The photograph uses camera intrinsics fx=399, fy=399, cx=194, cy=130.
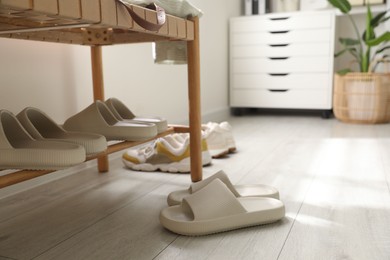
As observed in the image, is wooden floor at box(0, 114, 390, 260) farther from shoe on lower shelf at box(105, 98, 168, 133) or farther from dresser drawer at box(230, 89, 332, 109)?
dresser drawer at box(230, 89, 332, 109)

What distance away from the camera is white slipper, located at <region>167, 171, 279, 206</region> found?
948mm

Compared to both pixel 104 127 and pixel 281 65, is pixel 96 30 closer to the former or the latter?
pixel 104 127

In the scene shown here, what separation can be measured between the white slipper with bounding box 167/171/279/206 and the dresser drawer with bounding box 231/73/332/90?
1.84 metres

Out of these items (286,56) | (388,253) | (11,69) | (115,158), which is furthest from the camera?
(286,56)

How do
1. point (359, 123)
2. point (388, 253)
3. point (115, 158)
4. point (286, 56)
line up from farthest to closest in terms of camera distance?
point (286, 56)
point (359, 123)
point (115, 158)
point (388, 253)

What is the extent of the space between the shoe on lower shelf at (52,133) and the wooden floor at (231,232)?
0.62 ft

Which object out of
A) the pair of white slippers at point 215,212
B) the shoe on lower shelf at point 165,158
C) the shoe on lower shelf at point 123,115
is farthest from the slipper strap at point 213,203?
the shoe on lower shelf at point 165,158

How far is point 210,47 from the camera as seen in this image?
259cm

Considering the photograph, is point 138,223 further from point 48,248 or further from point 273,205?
point 273,205

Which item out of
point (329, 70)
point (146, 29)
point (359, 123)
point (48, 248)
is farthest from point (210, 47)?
point (48, 248)

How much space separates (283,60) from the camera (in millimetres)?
2766

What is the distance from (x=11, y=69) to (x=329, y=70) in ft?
6.85

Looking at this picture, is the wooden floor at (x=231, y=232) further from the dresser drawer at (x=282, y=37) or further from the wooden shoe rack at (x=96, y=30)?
the dresser drawer at (x=282, y=37)

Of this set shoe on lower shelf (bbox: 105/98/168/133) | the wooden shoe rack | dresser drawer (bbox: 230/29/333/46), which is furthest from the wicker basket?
shoe on lower shelf (bbox: 105/98/168/133)
